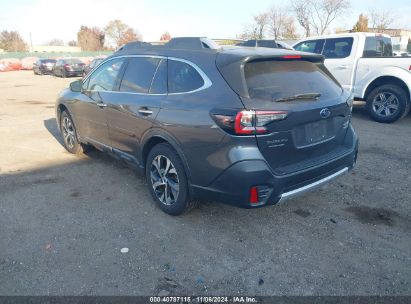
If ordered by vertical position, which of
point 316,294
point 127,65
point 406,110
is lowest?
point 316,294

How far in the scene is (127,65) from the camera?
164 inches

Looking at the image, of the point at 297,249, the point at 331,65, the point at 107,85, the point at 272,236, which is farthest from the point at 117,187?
the point at 331,65

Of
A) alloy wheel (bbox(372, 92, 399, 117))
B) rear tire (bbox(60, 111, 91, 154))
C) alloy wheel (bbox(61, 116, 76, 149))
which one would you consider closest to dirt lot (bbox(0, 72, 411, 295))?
rear tire (bbox(60, 111, 91, 154))

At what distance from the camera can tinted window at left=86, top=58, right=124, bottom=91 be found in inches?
171

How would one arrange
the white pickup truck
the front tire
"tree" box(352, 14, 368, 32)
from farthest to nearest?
"tree" box(352, 14, 368, 32)
the white pickup truck
the front tire

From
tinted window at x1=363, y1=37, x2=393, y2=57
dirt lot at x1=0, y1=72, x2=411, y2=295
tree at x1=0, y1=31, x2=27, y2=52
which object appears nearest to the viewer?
dirt lot at x1=0, y1=72, x2=411, y2=295

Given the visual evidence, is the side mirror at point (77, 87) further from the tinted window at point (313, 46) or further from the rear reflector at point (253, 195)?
the tinted window at point (313, 46)

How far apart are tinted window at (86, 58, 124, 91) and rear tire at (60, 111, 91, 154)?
0.95 meters

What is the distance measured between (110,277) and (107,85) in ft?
8.59

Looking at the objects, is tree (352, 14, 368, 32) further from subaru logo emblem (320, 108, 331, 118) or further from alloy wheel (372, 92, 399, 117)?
subaru logo emblem (320, 108, 331, 118)

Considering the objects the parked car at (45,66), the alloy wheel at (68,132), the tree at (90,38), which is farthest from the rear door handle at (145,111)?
the tree at (90,38)

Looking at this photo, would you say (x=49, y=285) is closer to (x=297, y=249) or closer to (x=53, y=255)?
(x=53, y=255)

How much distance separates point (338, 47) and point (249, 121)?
670 cm

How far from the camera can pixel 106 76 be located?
179 inches
